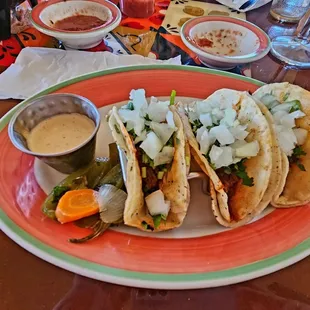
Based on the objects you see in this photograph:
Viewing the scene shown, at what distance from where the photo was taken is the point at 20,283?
1064mm

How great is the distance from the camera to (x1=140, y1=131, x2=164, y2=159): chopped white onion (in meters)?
1.23

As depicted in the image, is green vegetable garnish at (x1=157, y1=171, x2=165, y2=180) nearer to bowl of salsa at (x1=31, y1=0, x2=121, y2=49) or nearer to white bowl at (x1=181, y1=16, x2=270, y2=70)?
white bowl at (x1=181, y1=16, x2=270, y2=70)

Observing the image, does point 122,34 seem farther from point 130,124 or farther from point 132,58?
point 130,124

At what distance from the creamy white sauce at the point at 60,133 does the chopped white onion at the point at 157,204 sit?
35 centimetres

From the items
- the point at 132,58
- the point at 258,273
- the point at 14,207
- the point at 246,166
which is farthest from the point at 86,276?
the point at 132,58

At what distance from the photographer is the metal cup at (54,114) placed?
1.29m

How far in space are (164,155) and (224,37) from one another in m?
1.11

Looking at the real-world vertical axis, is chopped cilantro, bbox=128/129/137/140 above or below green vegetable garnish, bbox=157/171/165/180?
above

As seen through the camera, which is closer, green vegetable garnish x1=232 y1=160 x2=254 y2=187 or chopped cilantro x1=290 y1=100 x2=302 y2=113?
green vegetable garnish x1=232 y1=160 x2=254 y2=187

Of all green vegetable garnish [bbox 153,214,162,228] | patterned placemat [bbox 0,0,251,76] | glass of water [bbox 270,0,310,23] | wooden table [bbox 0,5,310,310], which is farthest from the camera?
glass of water [bbox 270,0,310,23]

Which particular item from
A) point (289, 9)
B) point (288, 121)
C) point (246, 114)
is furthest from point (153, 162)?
point (289, 9)

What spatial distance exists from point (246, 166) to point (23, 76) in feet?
3.56

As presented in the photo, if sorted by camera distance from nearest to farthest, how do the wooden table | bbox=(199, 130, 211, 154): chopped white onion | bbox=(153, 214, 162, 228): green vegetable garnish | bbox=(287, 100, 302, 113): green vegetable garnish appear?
the wooden table < bbox=(153, 214, 162, 228): green vegetable garnish < bbox=(199, 130, 211, 154): chopped white onion < bbox=(287, 100, 302, 113): green vegetable garnish

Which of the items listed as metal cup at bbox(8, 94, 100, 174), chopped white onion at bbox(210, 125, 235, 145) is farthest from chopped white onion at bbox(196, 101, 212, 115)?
metal cup at bbox(8, 94, 100, 174)
